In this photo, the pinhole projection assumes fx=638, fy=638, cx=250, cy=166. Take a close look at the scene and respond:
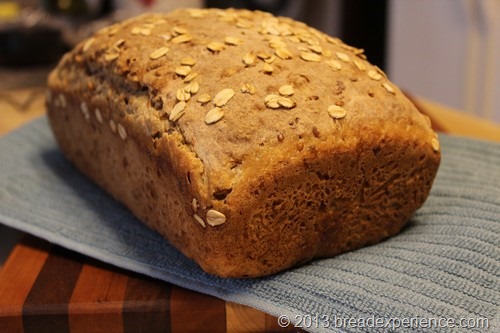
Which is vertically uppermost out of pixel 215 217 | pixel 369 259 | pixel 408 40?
pixel 215 217

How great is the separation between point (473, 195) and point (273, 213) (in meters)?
0.38

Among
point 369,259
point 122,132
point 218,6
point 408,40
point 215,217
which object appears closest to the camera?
point 215,217

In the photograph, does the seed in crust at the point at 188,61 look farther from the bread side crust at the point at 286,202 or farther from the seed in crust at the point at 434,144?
the seed in crust at the point at 434,144

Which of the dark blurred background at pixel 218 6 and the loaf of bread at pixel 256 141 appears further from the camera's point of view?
the dark blurred background at pixel 218 6

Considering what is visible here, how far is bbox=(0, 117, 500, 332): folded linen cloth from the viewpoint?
0.80 meters

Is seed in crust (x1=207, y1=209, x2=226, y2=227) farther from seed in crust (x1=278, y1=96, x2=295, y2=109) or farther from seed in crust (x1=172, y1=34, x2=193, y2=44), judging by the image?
seed in crust (x1=172, y1=34, x2=193, y2=44)

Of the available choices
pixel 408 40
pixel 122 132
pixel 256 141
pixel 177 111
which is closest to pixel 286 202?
pixel 256 141

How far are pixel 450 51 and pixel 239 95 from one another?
1618mm

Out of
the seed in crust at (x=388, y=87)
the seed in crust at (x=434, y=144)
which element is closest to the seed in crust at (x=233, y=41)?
the seed in crust at (x=388, y=87)

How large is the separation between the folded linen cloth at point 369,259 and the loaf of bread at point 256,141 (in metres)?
0.03

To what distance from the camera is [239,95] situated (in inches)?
34.6

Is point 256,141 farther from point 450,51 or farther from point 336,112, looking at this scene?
point 450,51

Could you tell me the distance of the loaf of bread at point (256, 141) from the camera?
A: 0.83m

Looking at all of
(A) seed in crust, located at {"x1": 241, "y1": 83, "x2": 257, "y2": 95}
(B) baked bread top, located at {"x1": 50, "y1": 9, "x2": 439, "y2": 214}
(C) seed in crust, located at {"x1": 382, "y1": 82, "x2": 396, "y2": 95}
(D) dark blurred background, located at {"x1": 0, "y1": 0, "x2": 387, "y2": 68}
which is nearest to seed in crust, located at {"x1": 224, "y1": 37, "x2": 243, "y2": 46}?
(B) baked bread top, located at {"x1": 50, "y1": 9, "x2": 439, "y2": 214}
